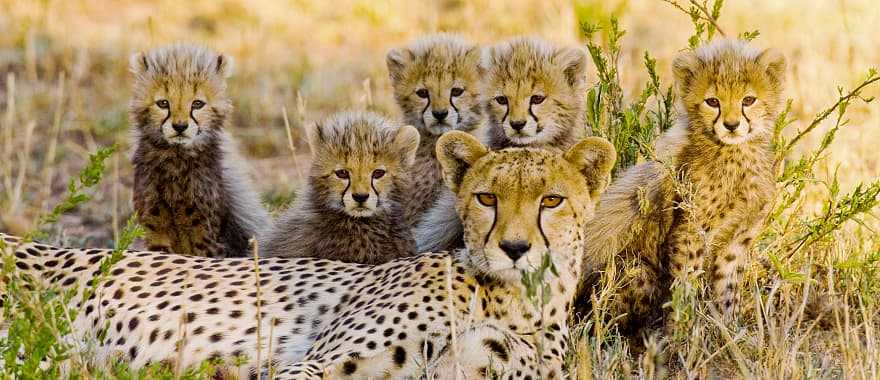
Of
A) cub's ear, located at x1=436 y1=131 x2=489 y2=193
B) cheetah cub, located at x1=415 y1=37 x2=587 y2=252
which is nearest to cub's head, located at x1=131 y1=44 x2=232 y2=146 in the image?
cheetah cub, located at x1=415 y1=37 x2=587 y2=252

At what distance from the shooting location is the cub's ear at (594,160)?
139 inches

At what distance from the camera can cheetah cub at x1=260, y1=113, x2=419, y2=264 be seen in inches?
180

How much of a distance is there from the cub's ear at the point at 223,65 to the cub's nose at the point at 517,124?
1.26 meters

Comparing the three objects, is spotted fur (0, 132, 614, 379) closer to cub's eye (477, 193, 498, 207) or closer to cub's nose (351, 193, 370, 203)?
cub's eye (477, 193, 498, 207)

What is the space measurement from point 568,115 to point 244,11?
17.1 ft

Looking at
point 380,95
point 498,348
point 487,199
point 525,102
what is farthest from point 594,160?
point 380,95

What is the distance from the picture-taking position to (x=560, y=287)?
347cm

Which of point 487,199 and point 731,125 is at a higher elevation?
point 731,125

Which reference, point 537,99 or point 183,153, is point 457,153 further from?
point 183,153

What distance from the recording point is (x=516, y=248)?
3.20 m

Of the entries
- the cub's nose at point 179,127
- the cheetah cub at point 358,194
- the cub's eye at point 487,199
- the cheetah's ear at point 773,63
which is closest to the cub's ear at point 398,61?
the cheetah cub at point 358,194

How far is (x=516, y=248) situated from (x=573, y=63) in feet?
6.12

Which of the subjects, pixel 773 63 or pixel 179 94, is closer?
pixel 773 63

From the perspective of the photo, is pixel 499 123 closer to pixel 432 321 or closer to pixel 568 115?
pixel 568 115
